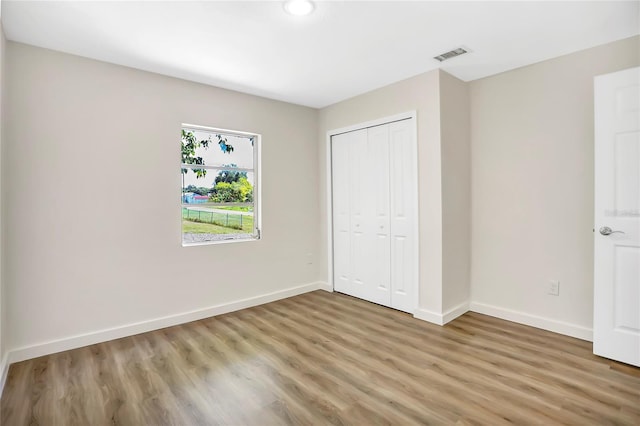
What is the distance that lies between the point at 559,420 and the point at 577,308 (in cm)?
154

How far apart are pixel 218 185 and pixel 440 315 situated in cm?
285

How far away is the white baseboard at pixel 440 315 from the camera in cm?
334

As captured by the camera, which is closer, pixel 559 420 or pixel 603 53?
pixel 559 420

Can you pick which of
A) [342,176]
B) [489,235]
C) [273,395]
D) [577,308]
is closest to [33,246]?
[273,395]

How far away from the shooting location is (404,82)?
3.63 meters

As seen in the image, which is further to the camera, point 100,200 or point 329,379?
point 100,200

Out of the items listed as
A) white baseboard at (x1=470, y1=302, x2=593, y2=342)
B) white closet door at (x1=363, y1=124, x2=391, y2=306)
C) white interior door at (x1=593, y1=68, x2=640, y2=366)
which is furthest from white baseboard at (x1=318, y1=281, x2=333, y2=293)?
white interior door at (x1=593, y1=68, x2=640, y2=366)

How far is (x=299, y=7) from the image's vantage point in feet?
7.41

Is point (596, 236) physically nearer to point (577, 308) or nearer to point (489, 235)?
point (577, 308)

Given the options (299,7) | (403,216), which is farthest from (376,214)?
(299,7)

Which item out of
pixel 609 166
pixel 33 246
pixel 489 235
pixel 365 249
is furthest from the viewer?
pixel 365 249

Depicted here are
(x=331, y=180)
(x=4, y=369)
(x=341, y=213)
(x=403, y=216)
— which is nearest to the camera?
(x=4, y=369)

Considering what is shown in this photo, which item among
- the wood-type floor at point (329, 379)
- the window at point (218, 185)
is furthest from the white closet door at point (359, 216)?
the window at point (218, 185)

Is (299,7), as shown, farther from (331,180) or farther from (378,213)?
(331,180)
